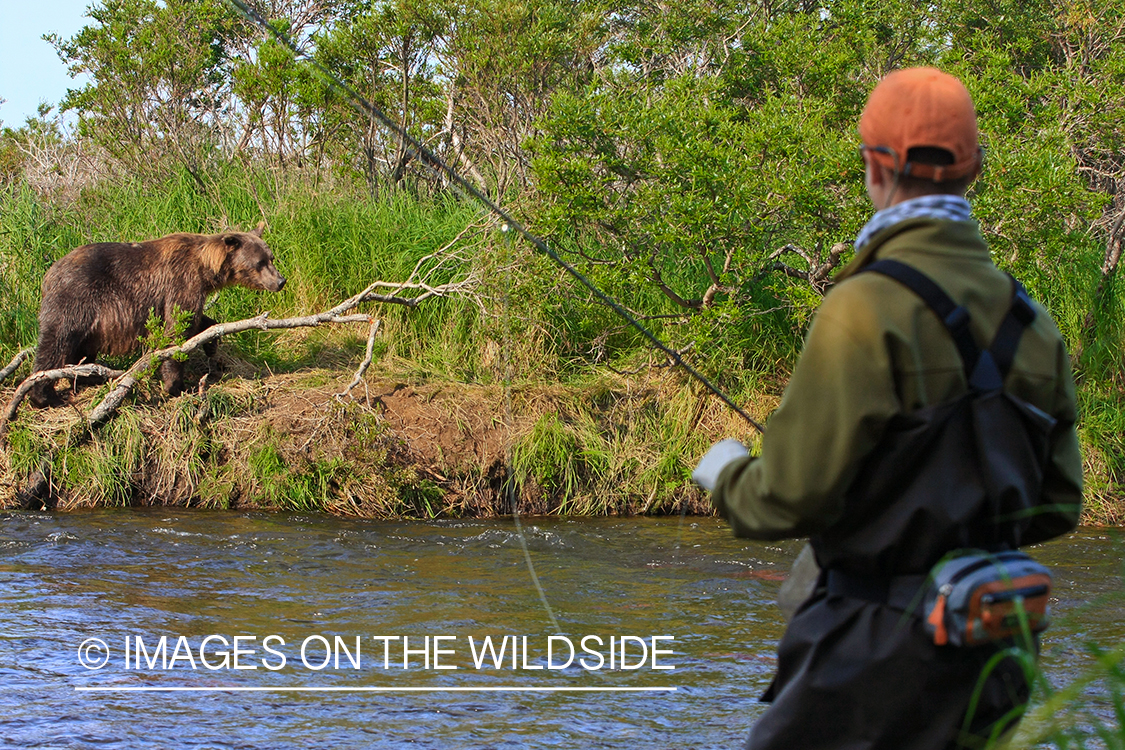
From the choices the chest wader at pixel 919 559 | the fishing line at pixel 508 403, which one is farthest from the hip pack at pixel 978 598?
the fishing line at pixel 508 403

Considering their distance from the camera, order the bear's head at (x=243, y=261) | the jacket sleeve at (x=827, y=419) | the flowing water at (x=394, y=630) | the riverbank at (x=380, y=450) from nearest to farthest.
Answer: the jacket sleeve at (x=827, y=419), the flowing water at (x=394, y=630), the riverbank at (x=380, y=450), the bear's head at (x=243, y=261)

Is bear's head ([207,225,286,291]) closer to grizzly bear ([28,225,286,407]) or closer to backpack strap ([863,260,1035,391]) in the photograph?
grizzly bear ([28,225,286,407])

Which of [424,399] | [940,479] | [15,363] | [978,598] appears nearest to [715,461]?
[940,479]

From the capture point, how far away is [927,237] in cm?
196

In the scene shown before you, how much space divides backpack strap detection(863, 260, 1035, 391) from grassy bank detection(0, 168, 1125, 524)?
5.93 meters

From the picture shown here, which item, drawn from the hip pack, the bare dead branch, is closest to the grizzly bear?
the bare dead branch

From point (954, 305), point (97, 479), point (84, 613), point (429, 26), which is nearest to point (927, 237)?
point (954, 305)

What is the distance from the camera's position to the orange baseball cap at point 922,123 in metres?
1.93

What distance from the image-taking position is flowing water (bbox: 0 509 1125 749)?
416cm

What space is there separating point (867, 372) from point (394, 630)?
388 centimetres

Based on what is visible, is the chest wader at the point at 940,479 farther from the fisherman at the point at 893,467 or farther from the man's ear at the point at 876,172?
the man's ear at the point at 876,172

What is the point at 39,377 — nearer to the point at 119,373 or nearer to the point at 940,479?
the point at 119,373

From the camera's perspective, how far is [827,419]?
6.06ft

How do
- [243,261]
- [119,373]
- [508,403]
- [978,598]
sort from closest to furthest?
[978,598]
[508,403]
[119,373]
[243,261]
